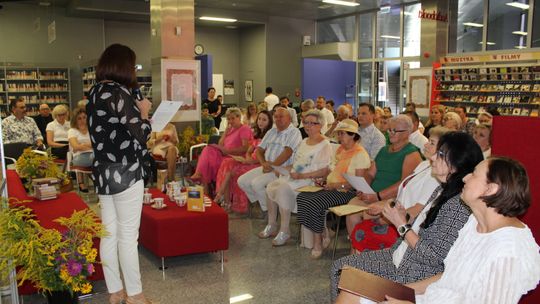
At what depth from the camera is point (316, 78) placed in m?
14.6

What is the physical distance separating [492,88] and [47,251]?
10153 mm

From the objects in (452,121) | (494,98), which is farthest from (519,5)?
(452,121)

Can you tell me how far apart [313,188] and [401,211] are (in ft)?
6.16

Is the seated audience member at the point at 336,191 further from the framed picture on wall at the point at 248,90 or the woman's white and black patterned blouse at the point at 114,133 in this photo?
the framed picture on wall at the point at 248,90

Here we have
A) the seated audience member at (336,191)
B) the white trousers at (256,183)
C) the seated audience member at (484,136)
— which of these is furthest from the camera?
the white trousers at (256,183)

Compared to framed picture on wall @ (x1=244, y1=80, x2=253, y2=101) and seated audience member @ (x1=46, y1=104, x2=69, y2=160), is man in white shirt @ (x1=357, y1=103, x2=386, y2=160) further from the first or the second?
framed picture on wall @ (x1=244, y1=80, x2=253, y2=101)

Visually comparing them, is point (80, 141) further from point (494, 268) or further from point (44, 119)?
point (494, 268)

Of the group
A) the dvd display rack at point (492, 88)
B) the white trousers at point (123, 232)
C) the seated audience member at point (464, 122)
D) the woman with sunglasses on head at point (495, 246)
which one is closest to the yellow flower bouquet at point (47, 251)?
the white trousers at point (123, 232)

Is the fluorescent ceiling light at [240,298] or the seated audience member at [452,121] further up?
the seated audience member at [452,121]

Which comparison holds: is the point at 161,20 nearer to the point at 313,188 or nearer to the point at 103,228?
the point at 313,188

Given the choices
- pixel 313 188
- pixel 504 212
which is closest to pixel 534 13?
pixel 313 188

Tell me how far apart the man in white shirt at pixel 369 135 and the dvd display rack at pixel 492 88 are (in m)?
5.15

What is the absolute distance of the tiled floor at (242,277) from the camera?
360 centimetres

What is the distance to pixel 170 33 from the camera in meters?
7.69
